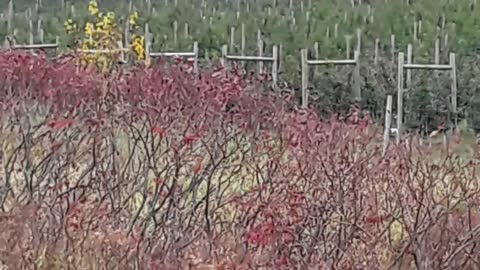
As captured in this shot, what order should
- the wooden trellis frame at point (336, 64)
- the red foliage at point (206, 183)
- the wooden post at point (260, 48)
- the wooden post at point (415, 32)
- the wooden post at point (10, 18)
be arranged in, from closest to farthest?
1. the red foliage at point (206, 183)
2. the wooden trellis frame at point (336, 64)
3. the wooden post at point (260, 48)
4. the wooden post at point (415, 32)
5. the wooden post at point (10, 18)

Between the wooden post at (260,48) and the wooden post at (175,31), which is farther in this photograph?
the wooden post at (175,31)

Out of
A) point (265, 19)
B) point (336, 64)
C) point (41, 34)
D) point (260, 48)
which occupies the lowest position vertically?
point (336, 64)

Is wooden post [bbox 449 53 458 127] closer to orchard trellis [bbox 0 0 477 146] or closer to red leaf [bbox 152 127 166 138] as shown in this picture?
orchard trellis [bbox 0 0 477 146]

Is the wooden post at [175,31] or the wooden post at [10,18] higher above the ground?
the wooden post at [10,18]

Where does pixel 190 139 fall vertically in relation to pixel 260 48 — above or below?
below

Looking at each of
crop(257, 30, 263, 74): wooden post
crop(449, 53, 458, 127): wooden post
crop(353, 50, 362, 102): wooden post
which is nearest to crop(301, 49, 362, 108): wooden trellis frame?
crop(353, 50, 362, 102): wooden post

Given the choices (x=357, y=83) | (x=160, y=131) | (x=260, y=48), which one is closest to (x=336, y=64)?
(x=357, y=83)

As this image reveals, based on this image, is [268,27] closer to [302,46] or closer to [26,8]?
[302,46]

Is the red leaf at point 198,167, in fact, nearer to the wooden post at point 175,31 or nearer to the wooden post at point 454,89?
the wooden post at point 454,89

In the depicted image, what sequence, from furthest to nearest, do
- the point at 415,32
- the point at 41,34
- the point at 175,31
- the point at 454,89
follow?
1. the point at 175,31
2. the point at 41,34
3. the point at 415,32
4. the point at 454,89

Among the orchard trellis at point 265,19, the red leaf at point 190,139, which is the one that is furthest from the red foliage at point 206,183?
the orchard trellis at point 265,19

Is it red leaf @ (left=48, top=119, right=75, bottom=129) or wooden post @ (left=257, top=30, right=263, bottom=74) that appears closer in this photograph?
red leaf @ (left=48, top=119, right=75, bottom=129)

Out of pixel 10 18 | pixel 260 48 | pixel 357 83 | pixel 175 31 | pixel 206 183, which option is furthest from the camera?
pixel 10 18

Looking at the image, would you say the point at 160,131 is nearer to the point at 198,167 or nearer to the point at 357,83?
the point at 198,167
